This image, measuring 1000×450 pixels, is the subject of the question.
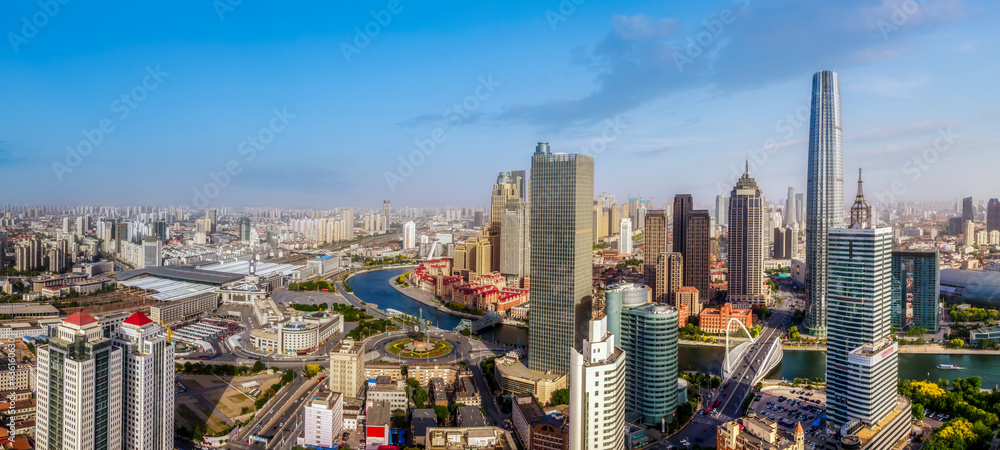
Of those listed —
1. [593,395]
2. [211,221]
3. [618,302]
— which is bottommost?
[593,395]

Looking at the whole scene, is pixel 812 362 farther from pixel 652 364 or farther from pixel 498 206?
pixel 498 206

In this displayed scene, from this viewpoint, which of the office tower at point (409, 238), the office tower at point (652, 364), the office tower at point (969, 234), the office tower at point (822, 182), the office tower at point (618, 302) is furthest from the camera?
the office tower at point (409, 238)

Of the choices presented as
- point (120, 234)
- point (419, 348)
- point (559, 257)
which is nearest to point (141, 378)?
point (559, 257)

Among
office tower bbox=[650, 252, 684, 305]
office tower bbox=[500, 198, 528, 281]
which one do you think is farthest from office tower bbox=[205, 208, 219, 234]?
office tower bbox=[650, 252, 684, 305]

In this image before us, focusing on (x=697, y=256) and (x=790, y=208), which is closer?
(x=697, y=256)

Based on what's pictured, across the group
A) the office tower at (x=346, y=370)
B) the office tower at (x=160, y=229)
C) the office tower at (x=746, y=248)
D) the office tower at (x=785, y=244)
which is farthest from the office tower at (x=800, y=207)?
the office tower at (x=160, y=229)

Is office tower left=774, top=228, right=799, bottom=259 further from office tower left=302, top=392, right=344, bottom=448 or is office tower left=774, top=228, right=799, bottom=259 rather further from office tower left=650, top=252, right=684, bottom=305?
office tower left=302, top=392, right=344, bottom=448

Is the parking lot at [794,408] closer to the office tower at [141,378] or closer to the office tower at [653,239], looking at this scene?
the office tower at [141,378]

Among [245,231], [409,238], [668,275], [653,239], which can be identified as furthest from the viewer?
[409,238]
